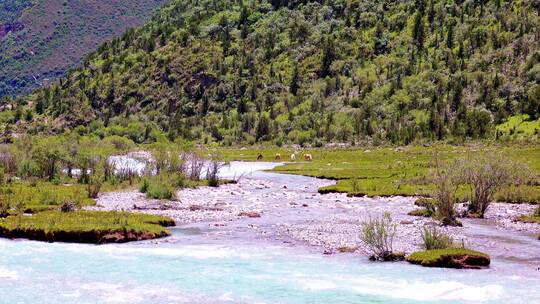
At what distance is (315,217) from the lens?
4791 centimetres

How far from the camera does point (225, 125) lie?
18638cm

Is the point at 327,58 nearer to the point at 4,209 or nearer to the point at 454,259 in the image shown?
the point at 4,209

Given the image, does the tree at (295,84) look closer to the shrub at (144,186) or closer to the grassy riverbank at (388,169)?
the grassy riverbank at (388,169)

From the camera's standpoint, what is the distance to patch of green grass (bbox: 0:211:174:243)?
3819 centimetres

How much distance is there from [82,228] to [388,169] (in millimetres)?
54187

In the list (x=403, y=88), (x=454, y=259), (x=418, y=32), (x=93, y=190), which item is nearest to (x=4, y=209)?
(x=93, y=190)

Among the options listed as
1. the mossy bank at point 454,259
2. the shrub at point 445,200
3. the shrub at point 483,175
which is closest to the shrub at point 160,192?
the shrub at point 445,200

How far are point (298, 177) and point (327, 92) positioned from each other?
10121cm

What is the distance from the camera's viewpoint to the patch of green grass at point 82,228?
125 feet

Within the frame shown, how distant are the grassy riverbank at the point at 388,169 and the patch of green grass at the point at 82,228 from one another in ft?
66.3

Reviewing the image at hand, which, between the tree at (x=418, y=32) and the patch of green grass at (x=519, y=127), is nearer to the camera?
the patch of green grass at (x=519, y=127)

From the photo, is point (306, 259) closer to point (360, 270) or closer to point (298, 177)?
point (360, 270)

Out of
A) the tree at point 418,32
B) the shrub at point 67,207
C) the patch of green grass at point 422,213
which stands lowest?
the patch of green grass at point 422,213

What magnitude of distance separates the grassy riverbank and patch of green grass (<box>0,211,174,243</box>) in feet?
66.3
